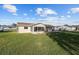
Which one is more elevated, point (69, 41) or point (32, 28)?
point (32, 28)

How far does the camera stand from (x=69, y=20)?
2.43 meters

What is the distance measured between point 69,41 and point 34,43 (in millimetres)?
375

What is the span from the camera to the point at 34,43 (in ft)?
7.99

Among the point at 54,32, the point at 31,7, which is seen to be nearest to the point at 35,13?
the point at 31,7

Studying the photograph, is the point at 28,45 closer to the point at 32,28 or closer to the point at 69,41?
the point at 32,28

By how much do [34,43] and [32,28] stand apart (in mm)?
165

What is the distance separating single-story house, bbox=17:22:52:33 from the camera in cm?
243

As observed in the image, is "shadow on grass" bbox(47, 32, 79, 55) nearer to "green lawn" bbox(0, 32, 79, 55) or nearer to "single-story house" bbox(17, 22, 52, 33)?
"green lawn" bbox(0, 32, 79, 55)

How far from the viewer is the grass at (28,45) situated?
7.88ft

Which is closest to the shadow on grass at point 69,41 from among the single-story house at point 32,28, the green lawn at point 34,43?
the green lawn at point 34,43

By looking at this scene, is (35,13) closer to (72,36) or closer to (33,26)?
A: (33,26)

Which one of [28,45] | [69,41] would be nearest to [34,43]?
[28,45]

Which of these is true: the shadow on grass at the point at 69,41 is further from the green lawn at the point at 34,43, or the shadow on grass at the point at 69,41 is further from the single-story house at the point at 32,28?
the single-story house at the point at 32,28

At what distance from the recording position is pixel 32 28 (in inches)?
97.1
